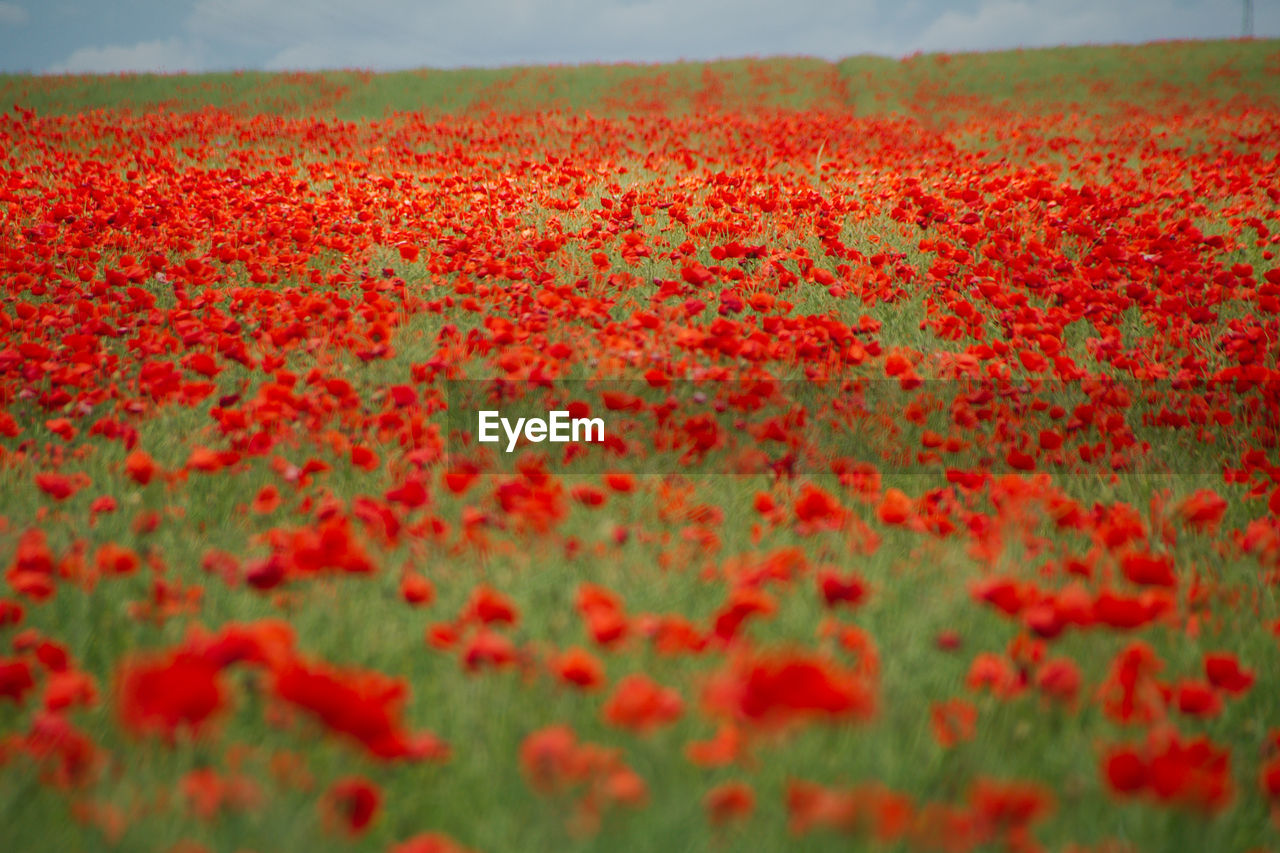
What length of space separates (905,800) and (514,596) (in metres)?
0.95

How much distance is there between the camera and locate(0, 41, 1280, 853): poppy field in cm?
126

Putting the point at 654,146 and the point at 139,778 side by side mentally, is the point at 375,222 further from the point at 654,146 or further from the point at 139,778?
the point at 654,146

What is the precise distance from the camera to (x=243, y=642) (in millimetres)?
Result: 1162

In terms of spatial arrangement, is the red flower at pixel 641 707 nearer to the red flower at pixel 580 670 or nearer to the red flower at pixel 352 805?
the red flower at pixel 580 670

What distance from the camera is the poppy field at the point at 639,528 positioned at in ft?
4.14

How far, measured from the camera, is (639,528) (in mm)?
2221

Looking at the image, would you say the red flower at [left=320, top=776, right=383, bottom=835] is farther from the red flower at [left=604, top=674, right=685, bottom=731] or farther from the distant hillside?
the distant hillside

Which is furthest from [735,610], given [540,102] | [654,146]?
[540,102]

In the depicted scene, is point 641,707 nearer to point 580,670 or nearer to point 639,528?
point 580,670
